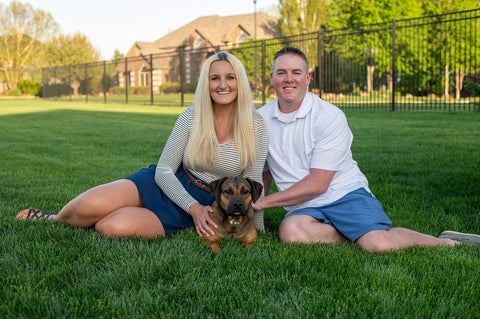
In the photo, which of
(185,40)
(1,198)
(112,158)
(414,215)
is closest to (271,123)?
(414,215)

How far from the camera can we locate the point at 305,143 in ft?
12.7

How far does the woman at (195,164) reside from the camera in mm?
3799

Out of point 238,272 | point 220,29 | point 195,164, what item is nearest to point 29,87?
point 220,29

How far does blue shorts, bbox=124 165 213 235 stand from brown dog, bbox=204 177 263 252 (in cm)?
30

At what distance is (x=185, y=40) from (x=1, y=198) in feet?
191

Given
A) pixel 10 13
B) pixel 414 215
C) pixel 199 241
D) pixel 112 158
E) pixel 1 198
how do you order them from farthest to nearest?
pixel 10 13 < pixel 112 158 < pixel 1 198 < pixel 414 215 < pixel 199 241

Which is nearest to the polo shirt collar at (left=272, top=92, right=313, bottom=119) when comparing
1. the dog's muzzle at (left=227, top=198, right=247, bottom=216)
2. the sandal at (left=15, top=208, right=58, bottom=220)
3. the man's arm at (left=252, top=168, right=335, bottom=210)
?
the man's arm at (left=252, top=168, right=335, bottom=210)

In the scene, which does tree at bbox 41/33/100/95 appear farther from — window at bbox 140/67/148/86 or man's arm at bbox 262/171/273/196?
man's arm at bbox 262/171/273/196

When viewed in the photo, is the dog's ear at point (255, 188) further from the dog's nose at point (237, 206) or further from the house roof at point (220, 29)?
the house roof at point (220, 29)

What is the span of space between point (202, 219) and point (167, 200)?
521 millimetres

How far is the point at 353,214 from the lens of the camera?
3680 millimetres

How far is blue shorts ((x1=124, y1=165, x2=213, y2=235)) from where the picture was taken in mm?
3885

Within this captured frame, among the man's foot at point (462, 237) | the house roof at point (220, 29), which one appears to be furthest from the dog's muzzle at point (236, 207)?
the house roof at point (220, 29)

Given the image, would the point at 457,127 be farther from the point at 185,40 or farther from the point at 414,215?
the point at 185,40
